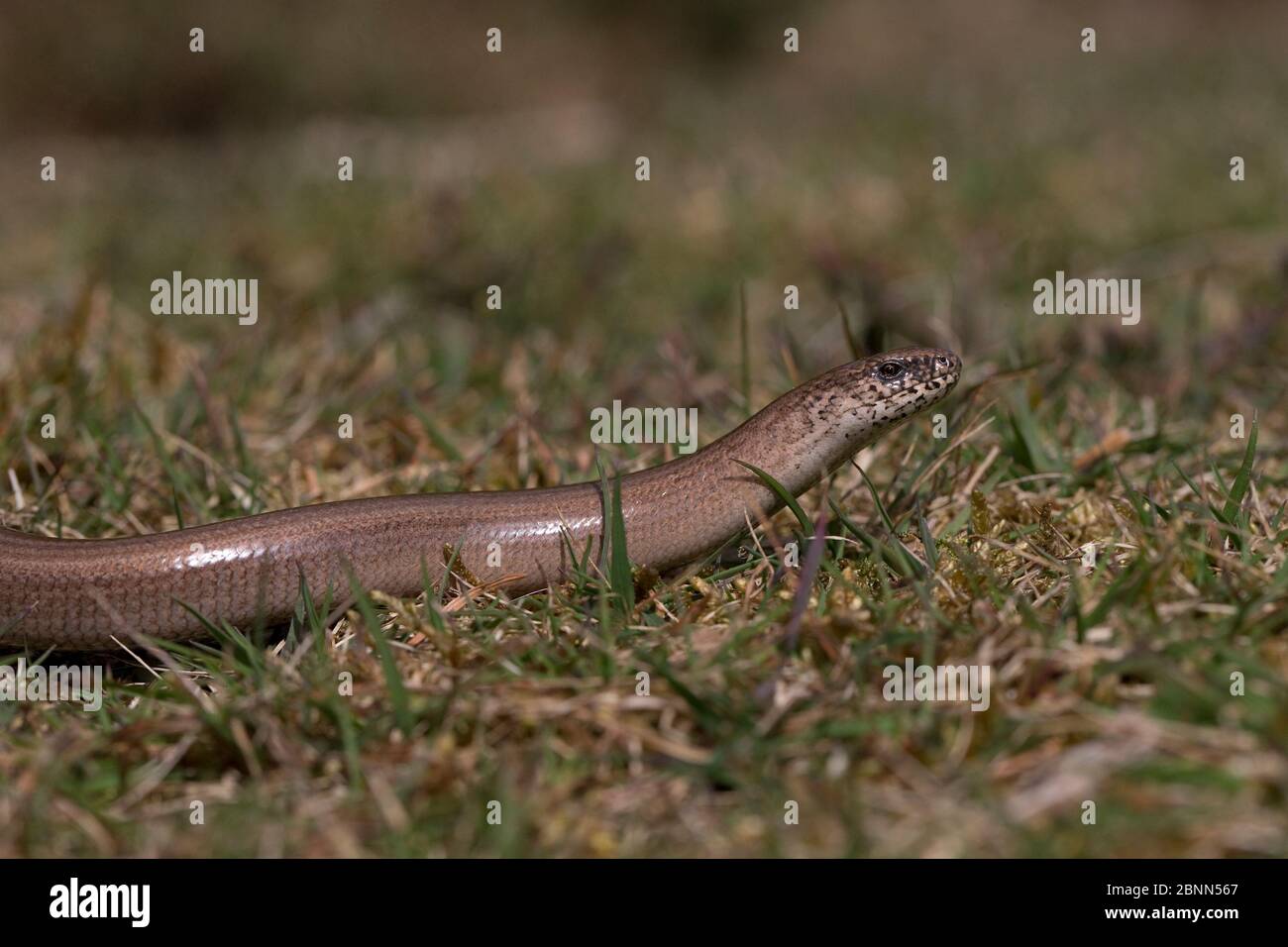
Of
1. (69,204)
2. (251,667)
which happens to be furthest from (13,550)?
(69,204)

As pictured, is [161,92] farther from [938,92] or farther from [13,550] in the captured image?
[13,550]
